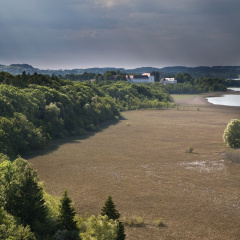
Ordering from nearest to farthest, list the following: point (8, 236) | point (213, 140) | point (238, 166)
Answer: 1. point (8, 236)
2. point (238, 166)
3. point (213, 140)

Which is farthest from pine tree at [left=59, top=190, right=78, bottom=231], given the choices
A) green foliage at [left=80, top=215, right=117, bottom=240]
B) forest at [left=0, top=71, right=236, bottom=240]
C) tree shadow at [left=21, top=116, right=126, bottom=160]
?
tree shadow at [left=21, top=116, right=126, bottom=160]

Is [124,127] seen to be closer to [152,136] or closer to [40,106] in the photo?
[152,136]

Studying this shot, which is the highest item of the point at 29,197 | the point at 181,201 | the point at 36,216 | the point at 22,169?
the point at 22,169

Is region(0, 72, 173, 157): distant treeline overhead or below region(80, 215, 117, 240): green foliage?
overhead

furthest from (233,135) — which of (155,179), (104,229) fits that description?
(104,229)

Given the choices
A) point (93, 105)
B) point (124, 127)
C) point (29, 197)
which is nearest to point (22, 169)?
point (29, 197)

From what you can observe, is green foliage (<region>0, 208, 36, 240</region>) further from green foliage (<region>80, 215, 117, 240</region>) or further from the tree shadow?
the tree shadow
